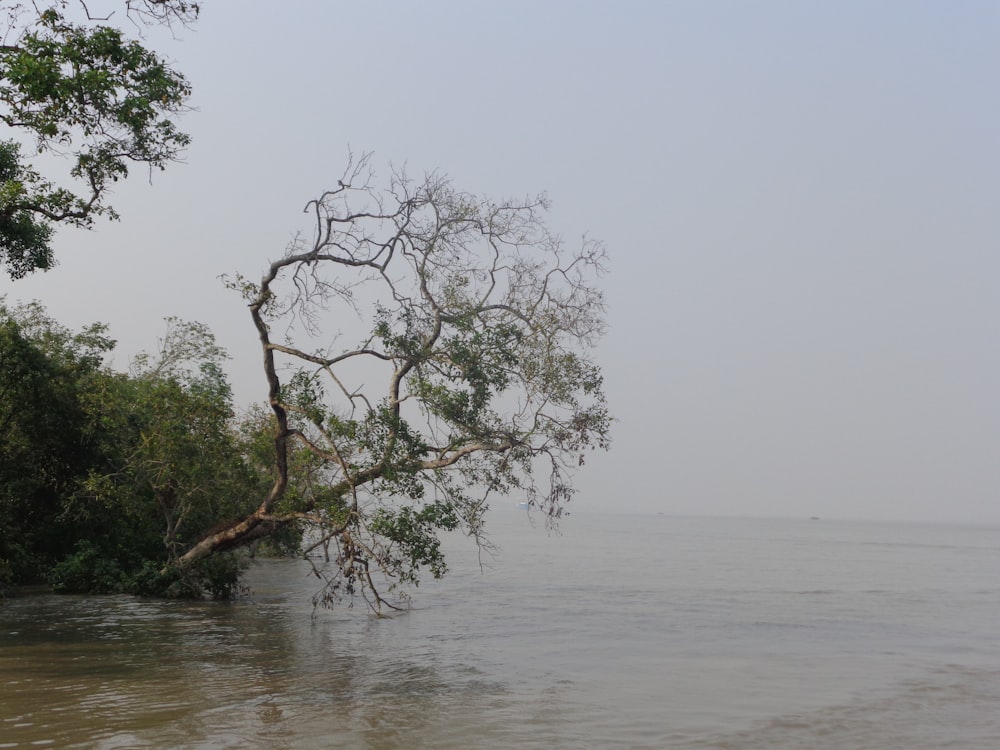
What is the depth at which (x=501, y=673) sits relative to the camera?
14.1m

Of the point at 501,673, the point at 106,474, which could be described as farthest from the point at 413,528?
the point at 106,474

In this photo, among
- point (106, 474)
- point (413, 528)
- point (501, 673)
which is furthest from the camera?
point (106, 474)

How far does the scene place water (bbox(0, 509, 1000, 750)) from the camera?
10.2 m

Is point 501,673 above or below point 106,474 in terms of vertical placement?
below

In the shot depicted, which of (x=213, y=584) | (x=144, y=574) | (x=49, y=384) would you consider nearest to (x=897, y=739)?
(x=213, y=584)

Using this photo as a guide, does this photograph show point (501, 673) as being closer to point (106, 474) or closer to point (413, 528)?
point (413, 528)

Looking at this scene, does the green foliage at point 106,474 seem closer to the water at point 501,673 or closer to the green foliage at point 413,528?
the water at point 501,673

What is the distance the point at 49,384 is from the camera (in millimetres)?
21891

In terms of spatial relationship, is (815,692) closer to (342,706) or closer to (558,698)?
(558,698)

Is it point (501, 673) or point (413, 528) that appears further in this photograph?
point (413, 528)

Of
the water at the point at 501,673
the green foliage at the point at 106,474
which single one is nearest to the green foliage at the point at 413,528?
the water at the point at 501,673

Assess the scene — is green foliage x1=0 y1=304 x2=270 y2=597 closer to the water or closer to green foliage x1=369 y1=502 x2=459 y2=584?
the water

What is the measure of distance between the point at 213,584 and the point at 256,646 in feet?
21.9

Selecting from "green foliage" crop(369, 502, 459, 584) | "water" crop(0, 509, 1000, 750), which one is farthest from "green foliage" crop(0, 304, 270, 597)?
"green foliage" crop(369, 502, 459, 584)
